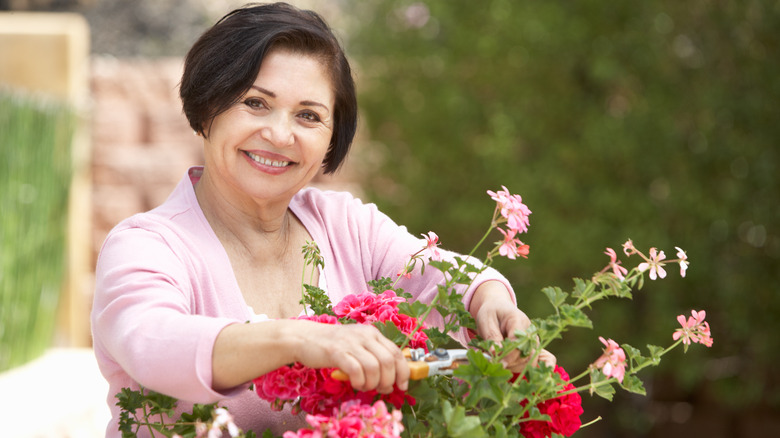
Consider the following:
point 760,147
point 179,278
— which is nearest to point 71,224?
point 760,147

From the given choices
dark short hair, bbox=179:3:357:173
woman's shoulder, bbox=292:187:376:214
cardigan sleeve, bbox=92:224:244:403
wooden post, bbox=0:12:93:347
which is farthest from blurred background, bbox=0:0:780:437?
cardigan sleeve, bbox=92:224:244:403

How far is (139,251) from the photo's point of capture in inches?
62.9


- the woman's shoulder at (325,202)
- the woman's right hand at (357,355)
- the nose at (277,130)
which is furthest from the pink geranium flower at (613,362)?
the woman's shoulder at (325,202)

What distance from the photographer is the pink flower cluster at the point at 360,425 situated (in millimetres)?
1259

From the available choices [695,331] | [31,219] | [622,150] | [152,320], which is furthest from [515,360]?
[31,219]

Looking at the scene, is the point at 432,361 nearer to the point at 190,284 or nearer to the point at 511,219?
the point at 511,219

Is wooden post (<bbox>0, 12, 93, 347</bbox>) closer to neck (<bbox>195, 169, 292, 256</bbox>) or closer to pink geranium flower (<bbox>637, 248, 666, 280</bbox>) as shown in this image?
neck (<bbox>195, 169, 292, 256</bbox>)

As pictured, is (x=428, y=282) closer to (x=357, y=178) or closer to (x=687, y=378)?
(x=687, y=378)

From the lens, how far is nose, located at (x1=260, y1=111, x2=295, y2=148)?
5.89 feet

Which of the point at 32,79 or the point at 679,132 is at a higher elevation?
the point at 679,132

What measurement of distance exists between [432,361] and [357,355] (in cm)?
20

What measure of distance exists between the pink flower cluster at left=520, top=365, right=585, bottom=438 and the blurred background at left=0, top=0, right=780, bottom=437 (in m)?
3.15

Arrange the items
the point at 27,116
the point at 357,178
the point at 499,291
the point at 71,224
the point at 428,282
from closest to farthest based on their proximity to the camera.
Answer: the point at 499,291
the point at 428,282
the point at 27,116
the point at 357,178
the point at 71,224

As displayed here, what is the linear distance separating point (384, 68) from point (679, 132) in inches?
67.6
